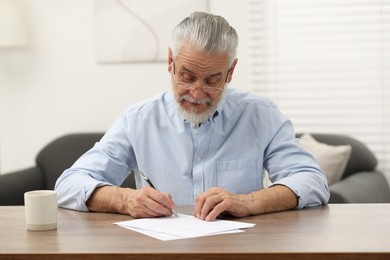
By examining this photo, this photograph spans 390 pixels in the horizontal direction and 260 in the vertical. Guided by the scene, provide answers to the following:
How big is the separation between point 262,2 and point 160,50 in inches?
26.7

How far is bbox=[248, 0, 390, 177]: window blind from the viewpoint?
431cm

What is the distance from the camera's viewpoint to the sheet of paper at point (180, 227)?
1907 millimetres

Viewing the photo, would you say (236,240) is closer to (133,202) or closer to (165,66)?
(133,202)

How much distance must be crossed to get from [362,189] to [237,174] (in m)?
1.40

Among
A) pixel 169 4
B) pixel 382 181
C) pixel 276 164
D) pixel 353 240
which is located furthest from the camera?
pixel 169 4

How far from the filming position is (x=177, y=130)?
2666 mm

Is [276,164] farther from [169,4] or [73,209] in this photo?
[169,4]

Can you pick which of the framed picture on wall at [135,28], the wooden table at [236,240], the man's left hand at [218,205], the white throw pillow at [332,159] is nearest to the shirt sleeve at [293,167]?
the wooden table at [236,240]

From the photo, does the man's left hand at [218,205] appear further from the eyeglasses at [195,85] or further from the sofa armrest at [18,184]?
the sofa armrest at [18,184]

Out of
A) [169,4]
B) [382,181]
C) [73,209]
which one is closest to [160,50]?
[169,4]

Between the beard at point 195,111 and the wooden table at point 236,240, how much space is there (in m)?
0.49

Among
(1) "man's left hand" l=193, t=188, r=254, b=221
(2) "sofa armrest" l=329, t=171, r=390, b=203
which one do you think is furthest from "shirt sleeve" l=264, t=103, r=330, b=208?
(2) "sofa armrest" l=329, t=171, r=390, b=203

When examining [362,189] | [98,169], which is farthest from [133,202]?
[362,189]

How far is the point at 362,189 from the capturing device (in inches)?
150
